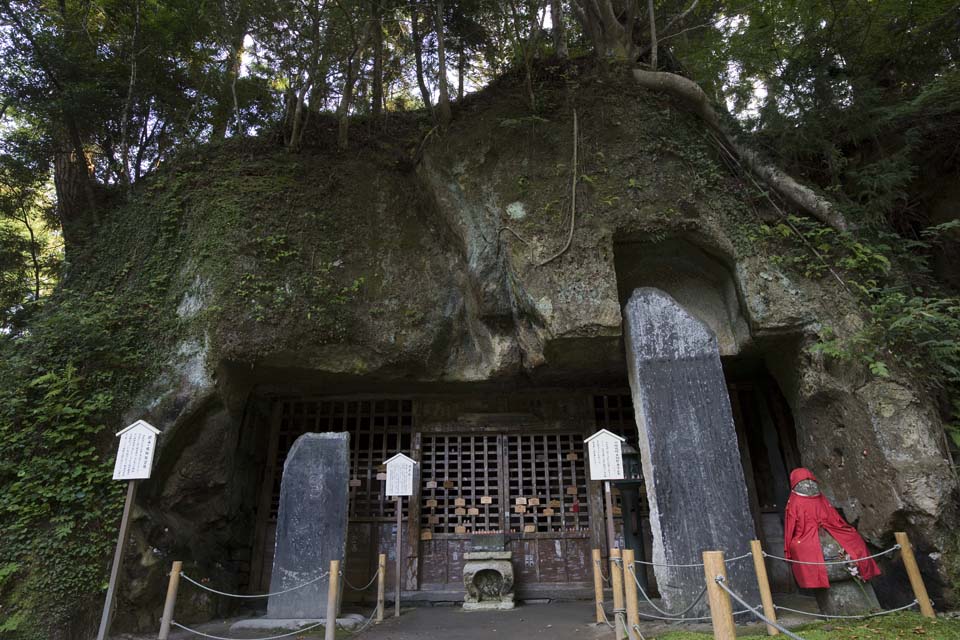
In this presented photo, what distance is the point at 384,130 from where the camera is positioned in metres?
9.27

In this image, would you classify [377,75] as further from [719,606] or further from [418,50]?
[719,606]

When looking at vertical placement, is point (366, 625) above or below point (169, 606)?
below

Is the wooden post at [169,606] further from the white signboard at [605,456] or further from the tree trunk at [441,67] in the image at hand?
the tree trunk at [441,67]

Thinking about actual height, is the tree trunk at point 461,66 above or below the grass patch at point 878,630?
above

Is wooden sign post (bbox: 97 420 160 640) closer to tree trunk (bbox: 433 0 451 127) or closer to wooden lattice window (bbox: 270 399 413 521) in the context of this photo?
wooden lattice window (bbox: 270 399 413 521)

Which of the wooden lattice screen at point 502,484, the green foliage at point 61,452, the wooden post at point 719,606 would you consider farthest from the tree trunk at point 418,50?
the wooden post at point 719,606

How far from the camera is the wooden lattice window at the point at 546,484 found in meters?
8.21

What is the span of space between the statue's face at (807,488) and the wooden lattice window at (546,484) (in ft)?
11.6

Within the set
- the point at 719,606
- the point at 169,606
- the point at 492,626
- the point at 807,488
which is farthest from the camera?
the point at 492,626

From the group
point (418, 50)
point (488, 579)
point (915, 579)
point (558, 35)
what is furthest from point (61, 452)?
point (558, 35)

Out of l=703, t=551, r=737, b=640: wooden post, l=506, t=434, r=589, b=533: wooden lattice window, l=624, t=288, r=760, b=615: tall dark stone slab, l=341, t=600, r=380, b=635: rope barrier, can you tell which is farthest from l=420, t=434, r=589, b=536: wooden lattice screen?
l=703, t=551, r=737, b=640: wooden post

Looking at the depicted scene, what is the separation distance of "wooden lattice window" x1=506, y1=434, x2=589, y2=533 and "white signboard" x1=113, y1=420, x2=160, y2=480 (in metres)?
5.01

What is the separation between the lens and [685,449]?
554 centimetres

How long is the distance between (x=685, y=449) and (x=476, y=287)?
10.8 ft
